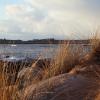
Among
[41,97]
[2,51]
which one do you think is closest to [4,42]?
[2,51]

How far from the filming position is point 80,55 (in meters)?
8.34

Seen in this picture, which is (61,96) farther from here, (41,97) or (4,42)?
(4,42)

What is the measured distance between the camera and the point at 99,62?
7520 millimetres

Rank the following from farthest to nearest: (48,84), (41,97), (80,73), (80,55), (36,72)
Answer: (80,55)
(36,72)
(80,73)
(48,84)
(41,97)

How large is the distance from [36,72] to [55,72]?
65 cm

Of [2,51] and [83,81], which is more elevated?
[2,51]

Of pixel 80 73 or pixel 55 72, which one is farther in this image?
pixel 55 72

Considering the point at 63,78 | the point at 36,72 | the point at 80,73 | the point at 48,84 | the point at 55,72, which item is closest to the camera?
the point at 48,84

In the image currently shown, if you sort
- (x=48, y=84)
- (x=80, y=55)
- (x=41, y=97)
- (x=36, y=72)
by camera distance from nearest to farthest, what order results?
(x=41, y=97) < (x=48, y=84) < (x=36, y=72) < (x=80, y=55)

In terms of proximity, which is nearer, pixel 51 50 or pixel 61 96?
pixel 61 96

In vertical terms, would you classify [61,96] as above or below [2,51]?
below

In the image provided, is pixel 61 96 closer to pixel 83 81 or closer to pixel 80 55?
pixel 83 81

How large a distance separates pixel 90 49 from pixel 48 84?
3.24 metres

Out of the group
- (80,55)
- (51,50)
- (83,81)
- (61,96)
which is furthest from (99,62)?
(61,96)
